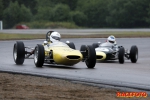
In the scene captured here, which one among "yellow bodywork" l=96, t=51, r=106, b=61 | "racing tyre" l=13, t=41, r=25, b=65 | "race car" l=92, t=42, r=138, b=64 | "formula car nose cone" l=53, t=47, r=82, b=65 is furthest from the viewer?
"yellow bodywork" l=96, t=51, r=106, b=61

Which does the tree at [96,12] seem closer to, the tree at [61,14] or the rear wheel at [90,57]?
the tree at [61,14]

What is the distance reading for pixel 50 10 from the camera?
3875 inches

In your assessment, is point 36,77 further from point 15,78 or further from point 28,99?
point 28,99

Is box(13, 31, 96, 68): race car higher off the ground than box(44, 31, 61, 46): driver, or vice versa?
box(44, 31, 61, 46): driver

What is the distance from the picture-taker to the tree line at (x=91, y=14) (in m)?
85.6

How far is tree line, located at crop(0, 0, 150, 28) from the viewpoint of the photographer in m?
85.6

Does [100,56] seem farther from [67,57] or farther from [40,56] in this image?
[40,56]

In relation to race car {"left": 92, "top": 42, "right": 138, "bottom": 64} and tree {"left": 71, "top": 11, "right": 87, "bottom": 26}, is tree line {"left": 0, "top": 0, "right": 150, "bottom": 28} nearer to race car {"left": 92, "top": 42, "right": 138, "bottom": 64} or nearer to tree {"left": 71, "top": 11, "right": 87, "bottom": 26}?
tree {"left": 71, "top": 11, "right": 87, "bottom": 26}

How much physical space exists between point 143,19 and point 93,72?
69136 millimetres

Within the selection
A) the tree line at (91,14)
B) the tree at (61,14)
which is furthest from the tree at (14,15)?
the tree at (61,14)

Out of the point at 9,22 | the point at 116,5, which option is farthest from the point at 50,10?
the point at 116,5

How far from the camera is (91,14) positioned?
9569 centimetres

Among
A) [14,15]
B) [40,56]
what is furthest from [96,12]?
[40,56]

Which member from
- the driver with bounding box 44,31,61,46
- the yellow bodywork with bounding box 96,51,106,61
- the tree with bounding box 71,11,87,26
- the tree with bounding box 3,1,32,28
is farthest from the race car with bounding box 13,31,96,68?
the tree with bounding box 3,1,32,28
